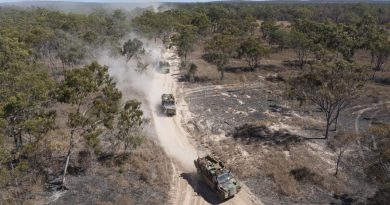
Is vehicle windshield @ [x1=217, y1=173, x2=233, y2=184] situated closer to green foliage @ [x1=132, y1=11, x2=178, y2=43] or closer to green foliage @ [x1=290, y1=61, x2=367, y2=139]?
green foliage @ [x1=290, y1=61, x2=367, y2=139]

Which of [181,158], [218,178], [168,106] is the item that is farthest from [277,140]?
[168,106]

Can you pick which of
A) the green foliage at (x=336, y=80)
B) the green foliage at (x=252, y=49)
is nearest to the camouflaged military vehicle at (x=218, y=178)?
the green foliage at (x=336, y=80)

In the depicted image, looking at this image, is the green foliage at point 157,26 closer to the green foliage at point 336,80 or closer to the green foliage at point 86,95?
the green foliage at point 336,80

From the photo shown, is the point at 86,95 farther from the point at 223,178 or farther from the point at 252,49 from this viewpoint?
the point at 252,49

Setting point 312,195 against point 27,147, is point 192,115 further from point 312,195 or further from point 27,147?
point 27,147

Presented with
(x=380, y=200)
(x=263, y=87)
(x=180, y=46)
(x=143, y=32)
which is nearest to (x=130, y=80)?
(x=180, y=46)

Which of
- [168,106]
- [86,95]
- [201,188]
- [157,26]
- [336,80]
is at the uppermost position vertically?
[157,26]
